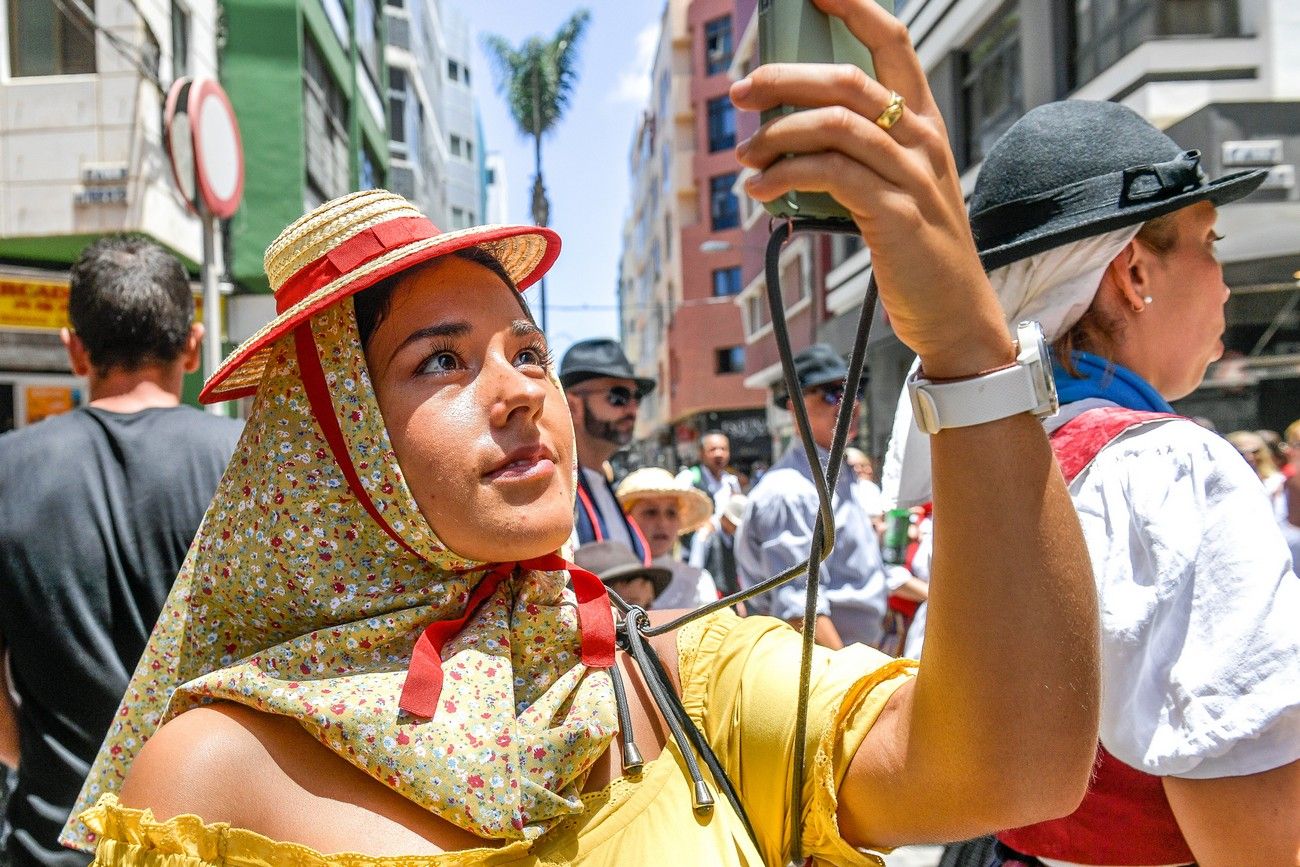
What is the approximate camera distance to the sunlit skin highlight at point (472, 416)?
1.42 metres

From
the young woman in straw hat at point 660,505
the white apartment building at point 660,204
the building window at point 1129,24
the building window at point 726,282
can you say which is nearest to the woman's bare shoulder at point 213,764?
the young woman in straw hat at point 660,505

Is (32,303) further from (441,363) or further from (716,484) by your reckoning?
(441,363)

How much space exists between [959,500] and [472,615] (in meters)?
0.77

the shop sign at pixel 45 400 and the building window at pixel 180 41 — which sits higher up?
the building window at pixel 180 41

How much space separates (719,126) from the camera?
4022cm

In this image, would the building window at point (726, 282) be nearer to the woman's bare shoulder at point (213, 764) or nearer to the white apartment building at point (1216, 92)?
the white apartment building at point (1216, 92)

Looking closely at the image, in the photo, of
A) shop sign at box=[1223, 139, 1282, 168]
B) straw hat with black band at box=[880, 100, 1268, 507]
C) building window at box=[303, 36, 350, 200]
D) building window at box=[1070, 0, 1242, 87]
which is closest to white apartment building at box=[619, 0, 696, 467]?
building window at box=[303, 36, 350, 200]

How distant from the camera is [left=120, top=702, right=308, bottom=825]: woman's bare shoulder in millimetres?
1343

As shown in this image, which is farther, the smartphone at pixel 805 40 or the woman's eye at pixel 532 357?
the woman's eye at pixel 532 357

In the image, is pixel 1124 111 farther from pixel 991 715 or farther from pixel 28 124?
pixel 28 124

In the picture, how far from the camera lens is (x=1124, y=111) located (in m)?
1.75

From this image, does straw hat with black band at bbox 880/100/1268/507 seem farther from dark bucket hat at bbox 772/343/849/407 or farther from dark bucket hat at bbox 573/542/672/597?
dark bucket hat at bbox 772/343/849/407

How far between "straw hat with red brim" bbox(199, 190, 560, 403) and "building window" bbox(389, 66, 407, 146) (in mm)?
29613

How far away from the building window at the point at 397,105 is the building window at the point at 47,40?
68.3ft
